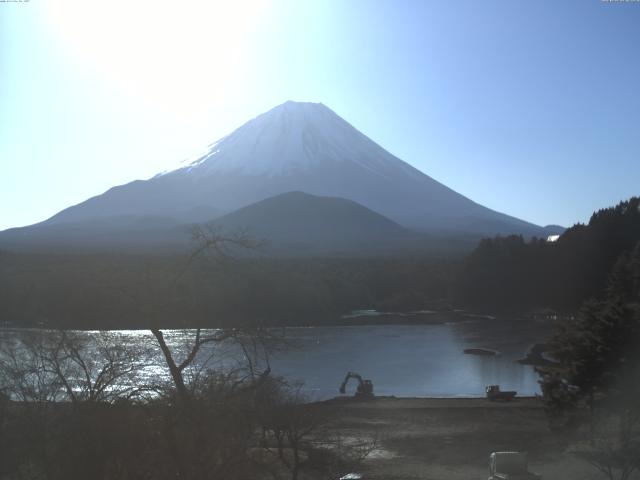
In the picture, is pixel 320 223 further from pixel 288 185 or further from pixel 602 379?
pixel 602 379

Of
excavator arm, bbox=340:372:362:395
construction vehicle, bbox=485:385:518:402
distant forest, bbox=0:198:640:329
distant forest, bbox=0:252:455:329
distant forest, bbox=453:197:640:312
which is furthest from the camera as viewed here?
distant forest, bbox=453:197:640:312

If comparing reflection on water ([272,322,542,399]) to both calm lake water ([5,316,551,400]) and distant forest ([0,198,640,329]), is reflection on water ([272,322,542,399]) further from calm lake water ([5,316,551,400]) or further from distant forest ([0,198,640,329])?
distant forest ([0,198,640,329])

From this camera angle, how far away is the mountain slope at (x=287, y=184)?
85312 mm

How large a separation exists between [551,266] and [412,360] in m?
17.8

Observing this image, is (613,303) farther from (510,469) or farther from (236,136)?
(236,136)

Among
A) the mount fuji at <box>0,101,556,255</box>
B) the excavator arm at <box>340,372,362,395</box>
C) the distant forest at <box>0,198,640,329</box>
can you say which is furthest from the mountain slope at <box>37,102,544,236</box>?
the excavator arm at <box>340,372,362,395</box>

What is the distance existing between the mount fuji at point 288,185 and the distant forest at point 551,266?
130 feet

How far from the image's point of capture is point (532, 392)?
56.3 ft

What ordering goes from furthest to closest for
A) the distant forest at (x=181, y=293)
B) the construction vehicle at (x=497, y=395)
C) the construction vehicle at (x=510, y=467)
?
the construction vehicle at (x=497, y=395)
the construction vehicle at (x=510, y=467)
the distant forest at (x=181, y=293)

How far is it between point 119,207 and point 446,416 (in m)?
77.6

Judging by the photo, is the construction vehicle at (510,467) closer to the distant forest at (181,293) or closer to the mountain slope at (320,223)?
the distant forest at (181,293)

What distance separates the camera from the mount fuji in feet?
278

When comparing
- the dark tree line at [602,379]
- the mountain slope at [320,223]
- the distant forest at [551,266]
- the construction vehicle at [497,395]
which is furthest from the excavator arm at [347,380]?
the mountain slope at [320,223]

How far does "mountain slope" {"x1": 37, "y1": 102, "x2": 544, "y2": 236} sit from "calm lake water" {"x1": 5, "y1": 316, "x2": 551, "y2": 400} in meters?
53.7
